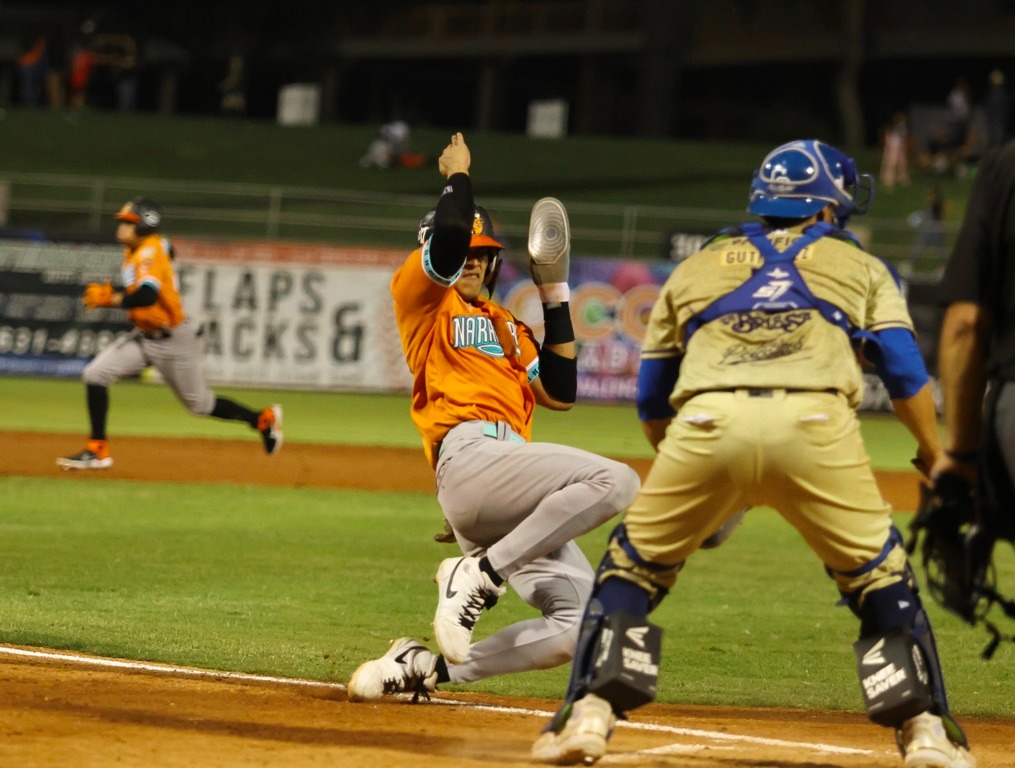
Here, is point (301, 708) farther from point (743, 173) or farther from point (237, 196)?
point (743, 173)

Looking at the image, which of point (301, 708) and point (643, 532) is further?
point (301, 708)

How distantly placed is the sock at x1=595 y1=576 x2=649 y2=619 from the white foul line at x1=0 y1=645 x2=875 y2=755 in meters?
0.84

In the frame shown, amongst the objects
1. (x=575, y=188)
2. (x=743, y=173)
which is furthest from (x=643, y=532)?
(x=743, y=173)

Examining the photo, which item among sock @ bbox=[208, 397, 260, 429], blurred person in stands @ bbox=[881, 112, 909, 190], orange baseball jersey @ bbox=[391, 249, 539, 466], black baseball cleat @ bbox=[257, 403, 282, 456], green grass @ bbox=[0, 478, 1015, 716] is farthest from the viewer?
blurred person in stands @ bbox=[881, 112, 909, 190]

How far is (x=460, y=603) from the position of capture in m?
5.63

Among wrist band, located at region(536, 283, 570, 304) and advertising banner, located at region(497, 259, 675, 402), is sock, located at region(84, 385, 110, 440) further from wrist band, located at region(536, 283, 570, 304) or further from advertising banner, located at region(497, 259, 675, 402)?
advertising banner, located at region(497, 259, 675, 402)

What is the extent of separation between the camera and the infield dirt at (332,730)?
516cm

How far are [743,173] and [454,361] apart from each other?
32998 millimetres

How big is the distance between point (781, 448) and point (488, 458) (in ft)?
4.60

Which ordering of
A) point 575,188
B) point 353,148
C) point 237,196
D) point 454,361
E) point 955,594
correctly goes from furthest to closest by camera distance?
point 353,148
point 575,188
point 237,196
point 454,361
point 955,594

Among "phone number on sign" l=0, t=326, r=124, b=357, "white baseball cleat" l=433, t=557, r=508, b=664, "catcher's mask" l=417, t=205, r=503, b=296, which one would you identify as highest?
"catcher's mask" l=417, t=205, r=503, b=296

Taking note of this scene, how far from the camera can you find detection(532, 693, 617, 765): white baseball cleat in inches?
191

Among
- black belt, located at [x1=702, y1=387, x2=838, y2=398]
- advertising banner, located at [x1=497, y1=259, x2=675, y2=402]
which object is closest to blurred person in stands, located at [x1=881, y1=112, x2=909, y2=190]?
advertising banner, located at [x1=497, y1=259, x2=675, y2=402]

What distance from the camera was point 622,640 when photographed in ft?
16.1
